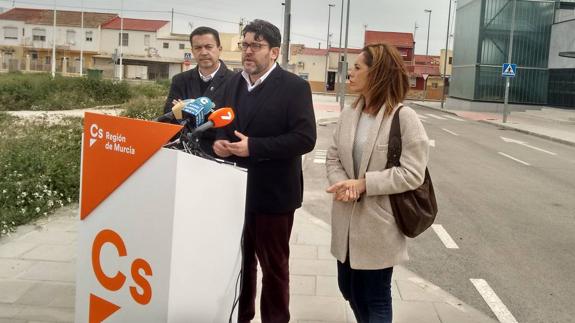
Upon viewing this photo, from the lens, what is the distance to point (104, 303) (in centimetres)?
264

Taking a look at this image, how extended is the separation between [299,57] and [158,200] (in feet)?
240

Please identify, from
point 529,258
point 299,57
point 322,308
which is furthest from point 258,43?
point 299,57

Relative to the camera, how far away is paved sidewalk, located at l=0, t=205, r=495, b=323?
412cm

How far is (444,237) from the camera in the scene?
6824 millimetres

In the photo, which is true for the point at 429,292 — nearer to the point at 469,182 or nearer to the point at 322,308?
the point at 322,308

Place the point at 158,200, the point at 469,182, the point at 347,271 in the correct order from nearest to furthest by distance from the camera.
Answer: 1. the point at 158,200
2. the point at 347,271
3. the point at 469,182

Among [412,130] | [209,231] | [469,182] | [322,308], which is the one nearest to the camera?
[209,231]

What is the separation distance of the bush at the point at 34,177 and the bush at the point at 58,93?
18.0 metres

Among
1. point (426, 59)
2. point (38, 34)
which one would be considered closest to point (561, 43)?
point (426, 59)

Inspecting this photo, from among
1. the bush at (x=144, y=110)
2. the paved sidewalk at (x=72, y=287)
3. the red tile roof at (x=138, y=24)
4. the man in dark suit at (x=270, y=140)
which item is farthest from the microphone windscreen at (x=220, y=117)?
the red tile roof at (x=138, y=24)

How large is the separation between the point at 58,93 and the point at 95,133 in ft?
91.0

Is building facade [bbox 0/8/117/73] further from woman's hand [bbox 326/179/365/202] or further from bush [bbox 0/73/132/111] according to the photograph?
woman's hand [bbox 326/179/365/202]

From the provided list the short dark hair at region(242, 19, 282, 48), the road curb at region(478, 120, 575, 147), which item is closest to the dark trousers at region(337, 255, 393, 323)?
the short dark hair at region(242, 19, 282, 48)

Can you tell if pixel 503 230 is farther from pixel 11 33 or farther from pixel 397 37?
pixel 11 33
